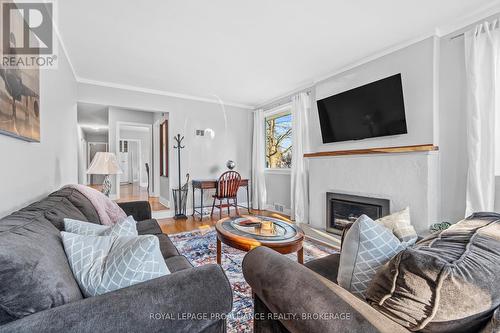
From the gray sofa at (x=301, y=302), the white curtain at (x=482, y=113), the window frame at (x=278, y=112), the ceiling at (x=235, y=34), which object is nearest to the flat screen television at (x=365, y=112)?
the ceiling at (x=235, y=34)

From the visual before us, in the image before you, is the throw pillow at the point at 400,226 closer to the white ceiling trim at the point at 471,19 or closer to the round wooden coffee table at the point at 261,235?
the round wooden coffee table at the point at 261,235

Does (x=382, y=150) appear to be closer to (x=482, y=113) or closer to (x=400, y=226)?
(x=482, y=113)

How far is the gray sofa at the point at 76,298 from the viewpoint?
625 mm

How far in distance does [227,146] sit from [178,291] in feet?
13.9

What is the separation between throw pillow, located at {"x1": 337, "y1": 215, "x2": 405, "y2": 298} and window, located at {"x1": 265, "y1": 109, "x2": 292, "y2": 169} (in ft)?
11.7

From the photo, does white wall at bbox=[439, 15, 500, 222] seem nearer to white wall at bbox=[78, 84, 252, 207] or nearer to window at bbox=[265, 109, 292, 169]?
window at bbox=[265, 109, 292, 169]

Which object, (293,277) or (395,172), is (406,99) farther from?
(293,277)

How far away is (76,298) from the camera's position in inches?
29.7

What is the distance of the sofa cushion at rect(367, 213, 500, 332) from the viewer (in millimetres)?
551

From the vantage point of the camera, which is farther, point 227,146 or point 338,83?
point 227,146

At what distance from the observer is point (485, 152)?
6.67 feet

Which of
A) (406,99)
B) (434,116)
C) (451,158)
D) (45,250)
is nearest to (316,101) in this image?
(406,99)

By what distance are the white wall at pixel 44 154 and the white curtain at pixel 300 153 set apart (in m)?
3.17

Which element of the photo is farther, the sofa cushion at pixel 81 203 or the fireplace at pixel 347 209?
the fireplace at pixel 347 209
